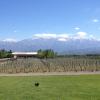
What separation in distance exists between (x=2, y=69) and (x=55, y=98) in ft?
96.8

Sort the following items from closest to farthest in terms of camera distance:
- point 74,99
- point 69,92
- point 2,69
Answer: point 74,99
point 69,92
point 2,69

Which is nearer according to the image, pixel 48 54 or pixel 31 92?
pixel 31 92

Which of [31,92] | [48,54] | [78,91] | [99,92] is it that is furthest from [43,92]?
[48,54]

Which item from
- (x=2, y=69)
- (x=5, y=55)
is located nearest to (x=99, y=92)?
(x=2, y=69)

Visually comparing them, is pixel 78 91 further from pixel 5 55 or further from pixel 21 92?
pixel 5 55

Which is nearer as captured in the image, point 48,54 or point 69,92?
point 69,92

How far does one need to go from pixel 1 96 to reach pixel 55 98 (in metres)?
3.08

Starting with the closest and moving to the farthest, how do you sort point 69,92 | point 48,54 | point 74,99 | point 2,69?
1. point 74,99
2. point 69,92
3. point 2,69
4. point 48,54

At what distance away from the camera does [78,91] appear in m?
19.2

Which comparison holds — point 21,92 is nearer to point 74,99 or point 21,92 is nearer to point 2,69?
point 74,99

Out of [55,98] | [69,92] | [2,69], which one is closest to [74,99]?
[55,98]

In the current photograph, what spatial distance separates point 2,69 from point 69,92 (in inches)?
1089

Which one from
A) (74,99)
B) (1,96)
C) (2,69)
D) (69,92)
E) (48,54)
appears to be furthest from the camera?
(48,54)

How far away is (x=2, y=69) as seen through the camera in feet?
Answer: 148
